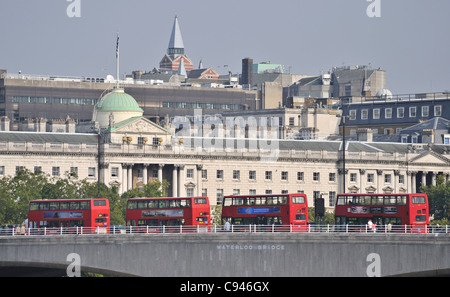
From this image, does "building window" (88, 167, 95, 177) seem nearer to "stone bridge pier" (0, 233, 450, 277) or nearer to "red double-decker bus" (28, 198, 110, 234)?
"red double-decker bus" (28, 198, 110, 234)

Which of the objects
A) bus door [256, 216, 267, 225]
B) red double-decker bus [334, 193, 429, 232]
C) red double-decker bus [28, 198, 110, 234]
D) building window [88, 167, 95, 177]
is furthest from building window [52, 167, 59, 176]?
red double-decker bus [334, 193, 429, 232]

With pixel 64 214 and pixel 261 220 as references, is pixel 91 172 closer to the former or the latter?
pixel 64 214

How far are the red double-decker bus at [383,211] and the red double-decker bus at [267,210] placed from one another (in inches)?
137

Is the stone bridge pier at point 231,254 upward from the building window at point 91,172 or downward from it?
downward

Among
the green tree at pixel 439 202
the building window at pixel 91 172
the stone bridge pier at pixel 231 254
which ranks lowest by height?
the stone bridge pier at pixel 231 254

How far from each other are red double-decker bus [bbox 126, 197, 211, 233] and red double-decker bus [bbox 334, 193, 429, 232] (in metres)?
11.4

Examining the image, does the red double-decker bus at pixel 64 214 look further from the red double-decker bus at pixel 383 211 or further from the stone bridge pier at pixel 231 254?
the red double-decker bus at pixel 383 211

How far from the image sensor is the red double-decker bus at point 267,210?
136 m

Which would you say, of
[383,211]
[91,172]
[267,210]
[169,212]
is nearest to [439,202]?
[91,172]

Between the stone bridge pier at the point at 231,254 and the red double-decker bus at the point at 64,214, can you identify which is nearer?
the stone bridge pier at the point at 231,254

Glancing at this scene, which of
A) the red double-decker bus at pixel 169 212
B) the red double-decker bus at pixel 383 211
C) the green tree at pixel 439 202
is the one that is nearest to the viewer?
the red double-decker bus at pixel 383 211

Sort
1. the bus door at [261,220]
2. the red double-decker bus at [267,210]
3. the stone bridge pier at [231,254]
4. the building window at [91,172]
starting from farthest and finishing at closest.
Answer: the building window at [91,172] → the bus door at [261,220] → the red double-decker bus at [267,210] → the stone bridge pier at [231,254]

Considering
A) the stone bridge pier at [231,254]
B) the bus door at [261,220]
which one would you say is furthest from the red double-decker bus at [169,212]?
the stone bridge pier at [231,254]
